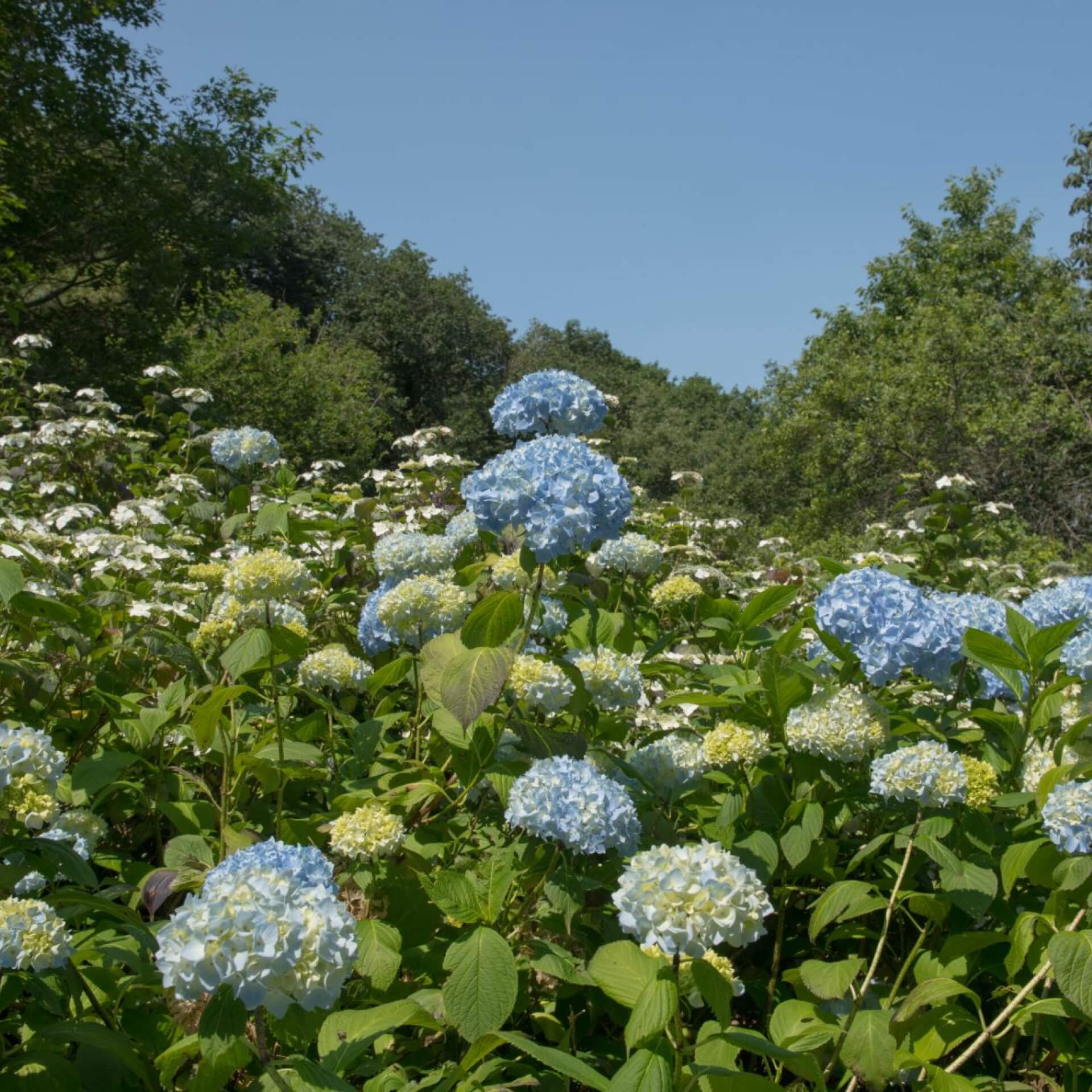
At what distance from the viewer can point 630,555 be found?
3010 mm

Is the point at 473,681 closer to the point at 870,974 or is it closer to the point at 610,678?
the point at 610,678

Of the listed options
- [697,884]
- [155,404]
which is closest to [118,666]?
[697,884]

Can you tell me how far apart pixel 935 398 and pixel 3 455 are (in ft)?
39.7

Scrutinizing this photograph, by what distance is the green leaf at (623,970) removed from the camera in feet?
4.54

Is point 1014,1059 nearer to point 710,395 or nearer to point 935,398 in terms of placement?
point 935,398

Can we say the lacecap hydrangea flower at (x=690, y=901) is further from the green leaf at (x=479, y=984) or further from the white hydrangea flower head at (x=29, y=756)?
the white hydrangea flower head at (x=29, y=756)

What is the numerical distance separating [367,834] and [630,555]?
1.48m

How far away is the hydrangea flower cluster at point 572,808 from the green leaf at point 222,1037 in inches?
23.2

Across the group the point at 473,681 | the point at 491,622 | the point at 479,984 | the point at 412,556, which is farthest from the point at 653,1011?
the point at 412,556

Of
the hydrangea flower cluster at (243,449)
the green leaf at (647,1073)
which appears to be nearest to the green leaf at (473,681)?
the green leaf at (647,1073)

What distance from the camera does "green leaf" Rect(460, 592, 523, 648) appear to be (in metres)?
1.79

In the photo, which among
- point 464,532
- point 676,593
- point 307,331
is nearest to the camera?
point 464,532

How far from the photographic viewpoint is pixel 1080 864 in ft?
5.38

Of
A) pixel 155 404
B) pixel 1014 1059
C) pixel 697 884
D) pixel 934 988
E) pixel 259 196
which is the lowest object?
pixel 1014 1059
